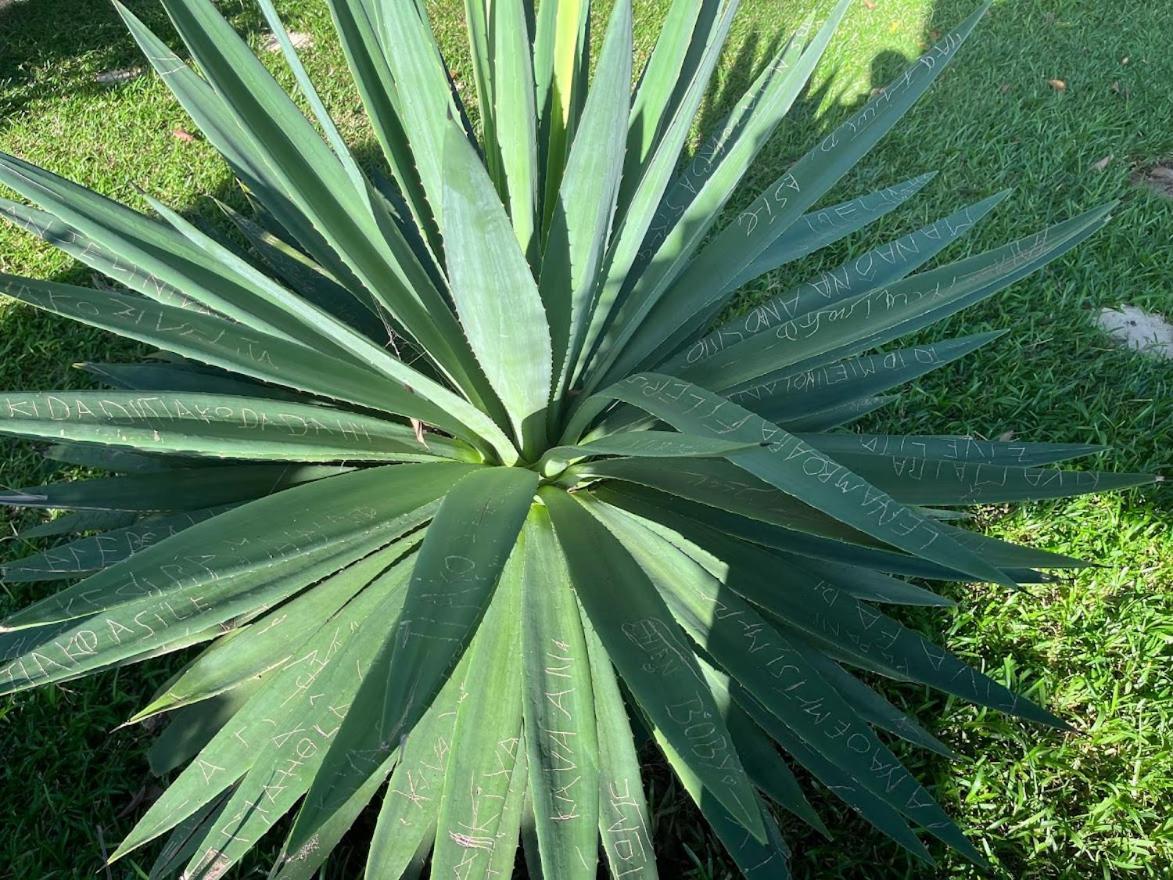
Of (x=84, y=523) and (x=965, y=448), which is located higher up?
(x=965, y=448)

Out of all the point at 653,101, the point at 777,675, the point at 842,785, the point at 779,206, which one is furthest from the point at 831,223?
the point at 842,785

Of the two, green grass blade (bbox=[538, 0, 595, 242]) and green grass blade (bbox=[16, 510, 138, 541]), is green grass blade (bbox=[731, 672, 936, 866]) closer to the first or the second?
green grass blade (bbox=[538, 0, 595, 242])

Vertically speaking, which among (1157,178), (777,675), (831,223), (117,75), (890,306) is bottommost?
(777,675)

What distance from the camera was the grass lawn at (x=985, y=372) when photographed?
1.71 metres

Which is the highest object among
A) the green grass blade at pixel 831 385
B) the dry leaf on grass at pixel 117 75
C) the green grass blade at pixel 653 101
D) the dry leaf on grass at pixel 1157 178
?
the dry leaf on grass at pixel 117 75

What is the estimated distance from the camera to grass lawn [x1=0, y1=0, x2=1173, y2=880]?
1.71 m

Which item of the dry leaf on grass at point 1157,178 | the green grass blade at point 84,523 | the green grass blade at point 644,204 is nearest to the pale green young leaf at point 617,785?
the green grass blade at point 644,204

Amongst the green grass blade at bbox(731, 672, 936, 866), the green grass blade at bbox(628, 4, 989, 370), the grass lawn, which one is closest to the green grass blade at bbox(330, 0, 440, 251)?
the green grass blade at bbox(628, 4, 989, 370)

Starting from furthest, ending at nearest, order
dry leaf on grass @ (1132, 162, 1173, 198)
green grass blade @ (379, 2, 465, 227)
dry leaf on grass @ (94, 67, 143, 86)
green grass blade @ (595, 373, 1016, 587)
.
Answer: dry leaf on grass @ (94, 67, 143, 86) → dry leaf on grass @ (1132, 162, 1173, 198) → green grass blade @ (379, 2, 465, 227) → green grass blade @ (595, 373, 1016, 587)

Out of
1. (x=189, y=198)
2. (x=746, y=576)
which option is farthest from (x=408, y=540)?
(x=189, y=198)

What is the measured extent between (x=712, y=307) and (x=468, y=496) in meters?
0.78

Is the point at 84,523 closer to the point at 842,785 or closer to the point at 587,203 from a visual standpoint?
the point at 587,203

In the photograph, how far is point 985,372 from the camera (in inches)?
102

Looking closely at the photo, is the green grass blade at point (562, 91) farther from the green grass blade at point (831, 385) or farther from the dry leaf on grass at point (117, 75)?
the dry leaf on grass at point (117, 75)
